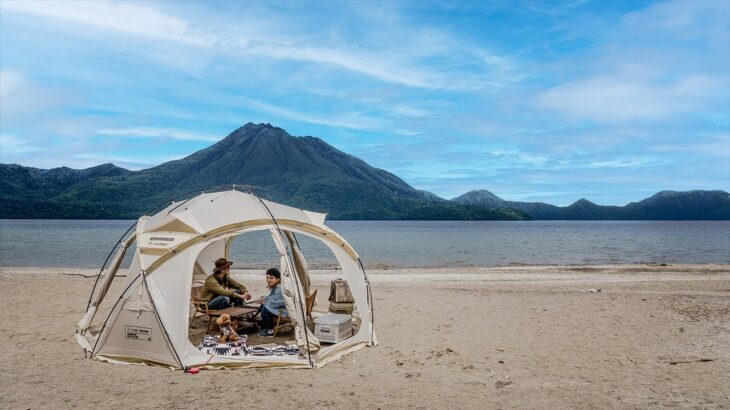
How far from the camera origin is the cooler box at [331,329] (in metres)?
9.37

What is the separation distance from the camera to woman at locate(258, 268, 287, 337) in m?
9.70

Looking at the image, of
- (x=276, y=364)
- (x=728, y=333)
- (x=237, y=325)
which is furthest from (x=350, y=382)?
(x=728, y=333)

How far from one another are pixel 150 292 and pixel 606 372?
285 inches

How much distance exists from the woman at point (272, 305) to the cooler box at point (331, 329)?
0.80 meters

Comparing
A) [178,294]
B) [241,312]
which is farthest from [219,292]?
[178,294]

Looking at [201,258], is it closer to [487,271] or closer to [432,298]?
[432,298]

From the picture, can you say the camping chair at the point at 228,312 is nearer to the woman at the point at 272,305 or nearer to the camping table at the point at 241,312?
the camping table at the point at 241,312

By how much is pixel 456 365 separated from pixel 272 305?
11.8 ft

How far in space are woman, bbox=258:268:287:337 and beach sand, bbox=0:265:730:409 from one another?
179 centimetres

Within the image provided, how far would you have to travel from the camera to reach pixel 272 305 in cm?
984

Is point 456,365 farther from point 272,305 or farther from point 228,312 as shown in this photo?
point 228,312

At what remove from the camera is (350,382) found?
749cm

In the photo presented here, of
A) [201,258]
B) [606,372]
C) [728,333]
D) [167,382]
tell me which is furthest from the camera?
[201,258]

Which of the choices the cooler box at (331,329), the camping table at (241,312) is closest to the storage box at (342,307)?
the cooler box at (331,329)
